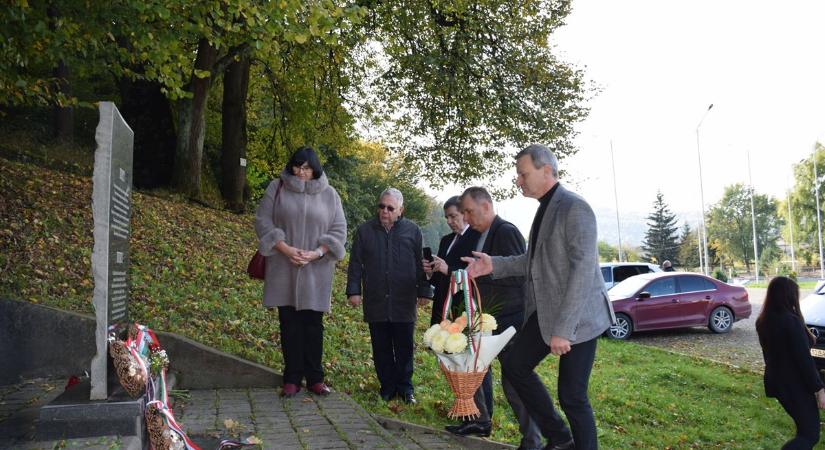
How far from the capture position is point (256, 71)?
22.8 meters

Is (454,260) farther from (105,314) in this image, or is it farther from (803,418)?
(803,418)

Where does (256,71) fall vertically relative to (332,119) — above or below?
above

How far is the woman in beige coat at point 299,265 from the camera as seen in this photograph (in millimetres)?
6289

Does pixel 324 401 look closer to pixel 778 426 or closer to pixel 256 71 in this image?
pixel 778 426

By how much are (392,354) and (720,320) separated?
1236 cm

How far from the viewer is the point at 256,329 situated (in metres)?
8.66

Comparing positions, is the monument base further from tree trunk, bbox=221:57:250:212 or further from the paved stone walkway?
tree trunk, bbox=221:57:250:212

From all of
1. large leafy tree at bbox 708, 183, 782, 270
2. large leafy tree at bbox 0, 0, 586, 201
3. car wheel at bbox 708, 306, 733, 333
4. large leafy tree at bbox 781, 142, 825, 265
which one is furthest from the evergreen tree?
car wheel at bbox 708, 306, 733, 333

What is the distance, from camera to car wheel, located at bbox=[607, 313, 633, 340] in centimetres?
1578

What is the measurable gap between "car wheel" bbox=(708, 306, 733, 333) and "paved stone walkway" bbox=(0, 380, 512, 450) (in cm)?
1264

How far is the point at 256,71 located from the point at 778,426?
18407mm

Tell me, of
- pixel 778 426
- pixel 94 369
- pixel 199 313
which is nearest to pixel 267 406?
pixel 94 369

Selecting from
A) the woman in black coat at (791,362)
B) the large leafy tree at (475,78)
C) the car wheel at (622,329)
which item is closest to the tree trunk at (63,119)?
the large leafy tree at (475,78)

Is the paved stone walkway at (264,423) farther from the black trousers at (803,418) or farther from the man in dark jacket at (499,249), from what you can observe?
the black trousers at (803,418)
